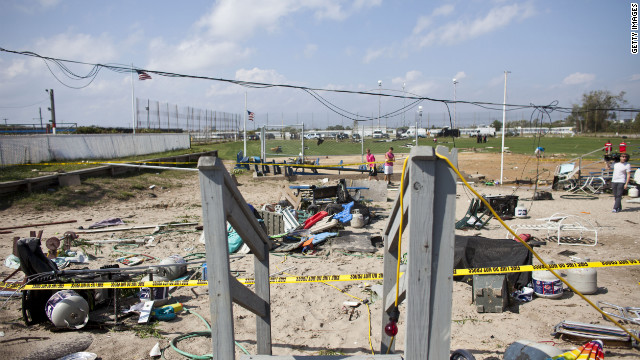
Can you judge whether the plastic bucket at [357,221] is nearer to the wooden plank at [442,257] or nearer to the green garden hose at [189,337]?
the green garden hose at [189,337]

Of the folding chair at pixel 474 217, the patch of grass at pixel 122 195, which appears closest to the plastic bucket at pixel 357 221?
the folding chair at pixel 474 217

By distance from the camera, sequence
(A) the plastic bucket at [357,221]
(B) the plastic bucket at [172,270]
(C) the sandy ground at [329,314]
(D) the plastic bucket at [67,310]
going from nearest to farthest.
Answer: (C) the sandy ground at [329,314] < (D) the plastic bucket at [67,310] < (B) the plastic bucket at [172,270] < (A) the plastic bucket at [357,221]

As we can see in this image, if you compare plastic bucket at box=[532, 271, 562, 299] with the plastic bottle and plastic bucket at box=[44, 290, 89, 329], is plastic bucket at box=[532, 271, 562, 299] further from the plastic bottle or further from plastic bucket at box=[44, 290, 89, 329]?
plastic bucket at box=[44, 290, 89, 329]

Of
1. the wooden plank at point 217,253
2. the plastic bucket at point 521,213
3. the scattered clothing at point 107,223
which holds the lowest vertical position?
the scattered clothing at point 107,223

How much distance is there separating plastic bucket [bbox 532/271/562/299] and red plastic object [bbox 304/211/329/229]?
5261 millimetres

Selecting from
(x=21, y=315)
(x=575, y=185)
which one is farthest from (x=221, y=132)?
(x=21, y=315)

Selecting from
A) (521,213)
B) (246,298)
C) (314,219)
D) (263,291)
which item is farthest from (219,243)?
(521,213)

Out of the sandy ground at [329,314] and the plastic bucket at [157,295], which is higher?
the plastic bucket at [157,295]

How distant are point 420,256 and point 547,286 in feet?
15.4

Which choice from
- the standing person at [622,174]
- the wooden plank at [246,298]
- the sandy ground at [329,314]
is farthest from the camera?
the standing person at [622,174]

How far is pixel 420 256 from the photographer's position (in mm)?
1904

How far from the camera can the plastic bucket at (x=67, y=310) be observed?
445cm

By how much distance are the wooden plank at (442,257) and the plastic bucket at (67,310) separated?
4.24 meters

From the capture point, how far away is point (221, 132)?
53.7 meters
